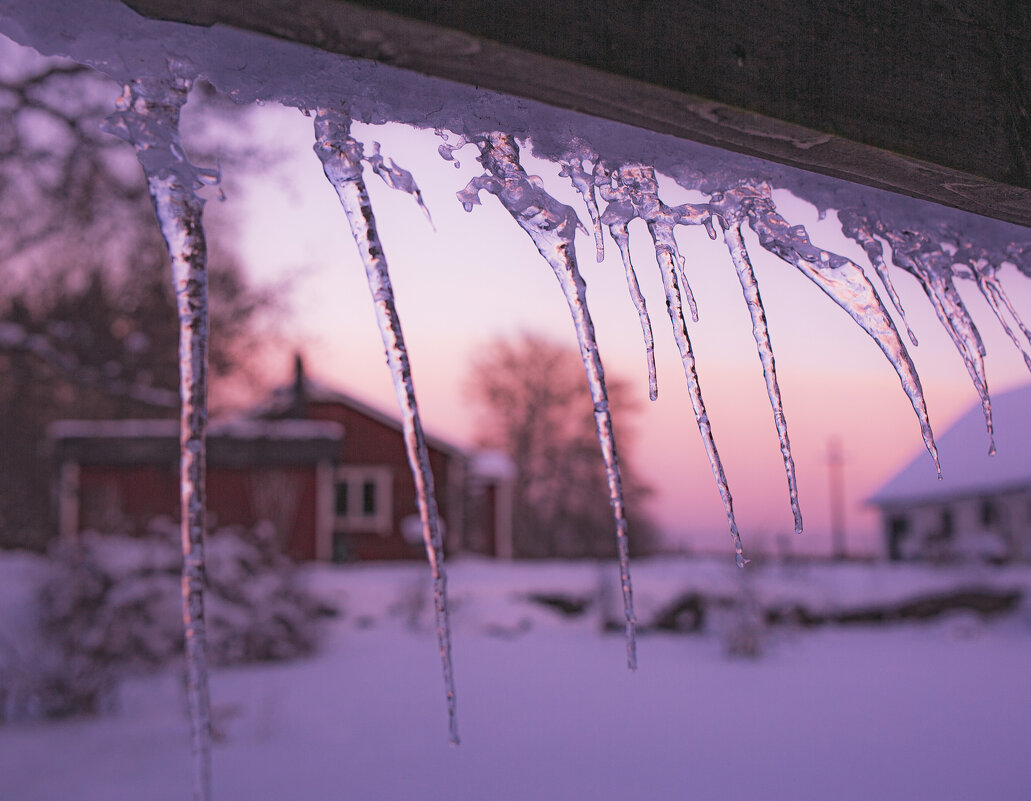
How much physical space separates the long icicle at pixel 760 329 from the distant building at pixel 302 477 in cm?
1295

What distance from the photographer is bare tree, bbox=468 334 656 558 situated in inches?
1176

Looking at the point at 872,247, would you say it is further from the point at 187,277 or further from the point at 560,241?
the point at 187,277

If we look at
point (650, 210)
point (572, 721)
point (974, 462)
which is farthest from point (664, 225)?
point (974, 462)

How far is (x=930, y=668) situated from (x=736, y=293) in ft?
31.4

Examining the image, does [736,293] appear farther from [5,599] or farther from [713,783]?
[5,599]

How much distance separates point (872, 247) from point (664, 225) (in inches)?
16.3

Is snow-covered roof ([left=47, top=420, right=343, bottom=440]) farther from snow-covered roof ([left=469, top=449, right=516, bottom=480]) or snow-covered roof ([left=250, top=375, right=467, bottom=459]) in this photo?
snow-covered roof ([left=469, top=449, right=516, bottom=480])

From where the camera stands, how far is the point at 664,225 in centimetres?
130

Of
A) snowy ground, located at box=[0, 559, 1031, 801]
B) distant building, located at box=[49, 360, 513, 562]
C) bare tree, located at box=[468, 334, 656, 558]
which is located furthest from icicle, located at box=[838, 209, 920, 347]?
bare tree, located at box=[468, 334, 656, 558]

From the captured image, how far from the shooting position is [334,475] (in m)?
18.1

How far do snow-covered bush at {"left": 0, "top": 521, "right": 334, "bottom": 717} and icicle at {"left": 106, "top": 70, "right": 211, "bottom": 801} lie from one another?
7.29 metres

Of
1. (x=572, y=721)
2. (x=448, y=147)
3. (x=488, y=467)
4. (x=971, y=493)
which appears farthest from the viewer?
(x=971, y=493)

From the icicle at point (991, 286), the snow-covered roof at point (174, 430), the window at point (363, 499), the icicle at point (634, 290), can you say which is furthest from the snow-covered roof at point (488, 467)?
the icicle at point (634, 290)

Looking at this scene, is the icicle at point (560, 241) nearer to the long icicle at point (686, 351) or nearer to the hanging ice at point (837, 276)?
the long icicle at point (686, 351)
